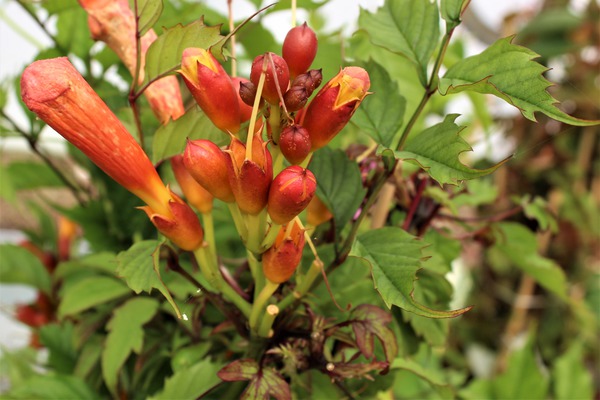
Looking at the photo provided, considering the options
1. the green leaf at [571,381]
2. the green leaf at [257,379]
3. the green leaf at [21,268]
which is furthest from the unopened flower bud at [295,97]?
the green leaf at [571,381]

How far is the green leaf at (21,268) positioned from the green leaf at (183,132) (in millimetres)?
245

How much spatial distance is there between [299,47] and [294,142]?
35mm

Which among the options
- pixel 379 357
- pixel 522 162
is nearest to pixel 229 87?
pixel 379 357

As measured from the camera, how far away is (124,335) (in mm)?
298

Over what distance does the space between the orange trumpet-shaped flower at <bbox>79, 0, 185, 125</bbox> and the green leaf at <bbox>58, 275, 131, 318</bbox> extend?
124 millimetres

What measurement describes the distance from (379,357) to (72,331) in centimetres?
22

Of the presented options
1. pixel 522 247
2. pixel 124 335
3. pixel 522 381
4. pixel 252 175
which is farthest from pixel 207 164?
pixel 522 381

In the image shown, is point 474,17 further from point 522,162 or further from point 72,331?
point 72,331

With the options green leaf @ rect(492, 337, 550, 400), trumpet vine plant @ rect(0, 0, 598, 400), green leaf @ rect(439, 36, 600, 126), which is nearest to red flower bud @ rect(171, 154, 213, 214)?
trumpet vine plant @ rect(0, 0, 598, 400)

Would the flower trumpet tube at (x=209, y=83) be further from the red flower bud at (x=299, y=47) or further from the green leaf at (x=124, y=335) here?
the green leaf at (x=124, y=335)

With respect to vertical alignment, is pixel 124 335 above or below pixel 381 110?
below

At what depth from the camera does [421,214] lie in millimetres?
309

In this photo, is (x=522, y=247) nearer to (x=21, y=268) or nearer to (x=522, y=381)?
(x=522, y=381)

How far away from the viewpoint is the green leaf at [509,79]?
0.58ft
